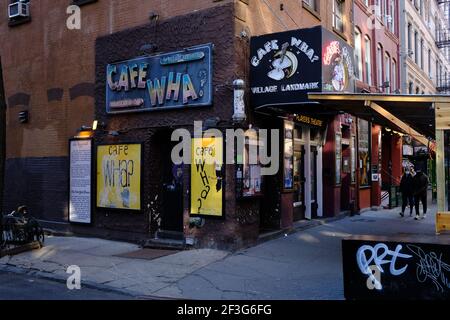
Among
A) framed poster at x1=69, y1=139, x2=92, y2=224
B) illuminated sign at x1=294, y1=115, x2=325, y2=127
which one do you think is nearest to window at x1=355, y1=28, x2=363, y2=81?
illuminated sign at x1=294, y1=115, x2=325, y2=127

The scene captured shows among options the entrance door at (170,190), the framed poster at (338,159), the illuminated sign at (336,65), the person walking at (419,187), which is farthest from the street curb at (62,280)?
the person walking at (419,187)

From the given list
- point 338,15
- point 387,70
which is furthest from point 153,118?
point 387,70

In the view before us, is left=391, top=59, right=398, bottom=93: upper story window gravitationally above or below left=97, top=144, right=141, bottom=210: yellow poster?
above

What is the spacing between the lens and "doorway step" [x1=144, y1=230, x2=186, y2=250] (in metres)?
10.9

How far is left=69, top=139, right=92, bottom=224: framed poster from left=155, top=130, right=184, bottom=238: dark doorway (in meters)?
2.10

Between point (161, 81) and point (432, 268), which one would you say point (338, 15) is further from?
point (432, 268)

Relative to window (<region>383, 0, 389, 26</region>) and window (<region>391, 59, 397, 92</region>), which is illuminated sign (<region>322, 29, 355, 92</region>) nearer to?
window (<region>383, 0, 389, 26</region>)

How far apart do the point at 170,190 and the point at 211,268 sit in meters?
3.24

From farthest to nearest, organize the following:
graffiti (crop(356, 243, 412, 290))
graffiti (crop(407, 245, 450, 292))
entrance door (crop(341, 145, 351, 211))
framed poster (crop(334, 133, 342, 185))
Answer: entrance door (crop(341, 145, 351, 211)) → framed poster (crop(334, 133, 342, 185)) → graffiti (crop(356, 243, 412, 290)) → graffiti (crop(407, 245, 450, 292))

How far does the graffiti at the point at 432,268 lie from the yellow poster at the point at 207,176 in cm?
478

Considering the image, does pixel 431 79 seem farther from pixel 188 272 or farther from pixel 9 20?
pixel 188 272

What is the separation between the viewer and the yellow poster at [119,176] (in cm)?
1184

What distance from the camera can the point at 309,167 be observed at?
46.1 feet

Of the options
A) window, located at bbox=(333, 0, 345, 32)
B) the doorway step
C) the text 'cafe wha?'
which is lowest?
the doorway step
